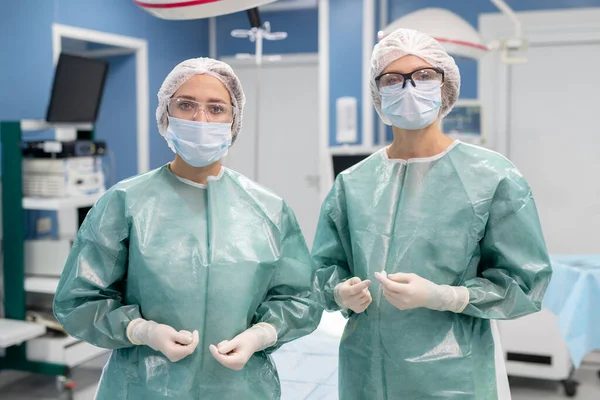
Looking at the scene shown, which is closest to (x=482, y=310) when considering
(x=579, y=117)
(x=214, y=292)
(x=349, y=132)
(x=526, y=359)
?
(x=214, y=292)

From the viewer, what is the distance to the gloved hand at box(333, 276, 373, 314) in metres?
1.39

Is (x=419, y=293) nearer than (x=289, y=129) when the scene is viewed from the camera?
Yes

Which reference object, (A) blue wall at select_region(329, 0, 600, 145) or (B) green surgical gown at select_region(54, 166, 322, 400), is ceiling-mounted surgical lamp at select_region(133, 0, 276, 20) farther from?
(A) blue wall at select_region(329, 0, 600, 145)

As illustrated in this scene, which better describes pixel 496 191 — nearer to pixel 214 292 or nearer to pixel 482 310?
pixel 482 310

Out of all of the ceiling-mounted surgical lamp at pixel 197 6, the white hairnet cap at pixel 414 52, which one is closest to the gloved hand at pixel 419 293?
the white hairnet cap at pixel 414 52

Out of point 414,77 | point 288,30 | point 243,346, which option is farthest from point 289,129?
point 243,346

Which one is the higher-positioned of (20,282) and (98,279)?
(98,279)

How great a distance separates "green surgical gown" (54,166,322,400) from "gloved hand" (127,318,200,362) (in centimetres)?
4

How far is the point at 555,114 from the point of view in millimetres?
4555

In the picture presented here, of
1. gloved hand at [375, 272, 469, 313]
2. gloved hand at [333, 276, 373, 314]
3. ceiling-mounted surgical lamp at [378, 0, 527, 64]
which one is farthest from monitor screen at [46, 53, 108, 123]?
gloved hand at [375, 272, 469, 313]

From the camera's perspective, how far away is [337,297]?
1.47 meters

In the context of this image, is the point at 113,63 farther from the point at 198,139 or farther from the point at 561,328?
the point at 198,139

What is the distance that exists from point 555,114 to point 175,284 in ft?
12.4

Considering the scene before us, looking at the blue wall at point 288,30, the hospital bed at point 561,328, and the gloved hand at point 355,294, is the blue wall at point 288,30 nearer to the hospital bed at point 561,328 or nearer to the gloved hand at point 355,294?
the hospital bed at point 561,328
